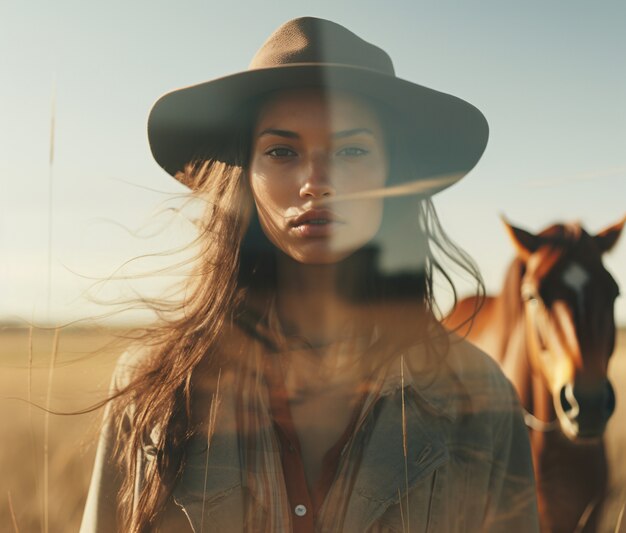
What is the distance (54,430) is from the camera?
139 inches

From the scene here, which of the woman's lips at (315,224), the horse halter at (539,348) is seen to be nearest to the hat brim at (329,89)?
the woman's lips at (315,224)

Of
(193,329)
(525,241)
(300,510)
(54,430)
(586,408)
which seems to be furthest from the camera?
(54,430)

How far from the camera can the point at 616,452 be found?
3412 mm

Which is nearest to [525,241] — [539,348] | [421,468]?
[539,348]

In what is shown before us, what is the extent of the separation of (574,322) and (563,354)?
128mm

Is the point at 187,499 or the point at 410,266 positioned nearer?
the point at 187,499

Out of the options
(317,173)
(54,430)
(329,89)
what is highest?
(329,89)

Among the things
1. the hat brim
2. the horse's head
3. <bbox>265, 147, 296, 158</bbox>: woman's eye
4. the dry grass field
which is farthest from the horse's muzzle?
<bbox>265, 147, 296, 158</bbox>: woman's eye

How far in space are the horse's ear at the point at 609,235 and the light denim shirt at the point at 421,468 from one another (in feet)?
4.03

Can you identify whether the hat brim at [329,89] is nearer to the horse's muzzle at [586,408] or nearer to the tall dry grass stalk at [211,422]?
the tall dry grass stalk at [211,422]

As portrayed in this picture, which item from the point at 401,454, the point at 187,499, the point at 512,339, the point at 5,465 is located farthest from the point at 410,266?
the point at 5,465

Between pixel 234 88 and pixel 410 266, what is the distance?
69cm

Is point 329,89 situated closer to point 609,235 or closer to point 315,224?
point 315,224

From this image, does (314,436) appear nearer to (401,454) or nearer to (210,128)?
(401,454)
